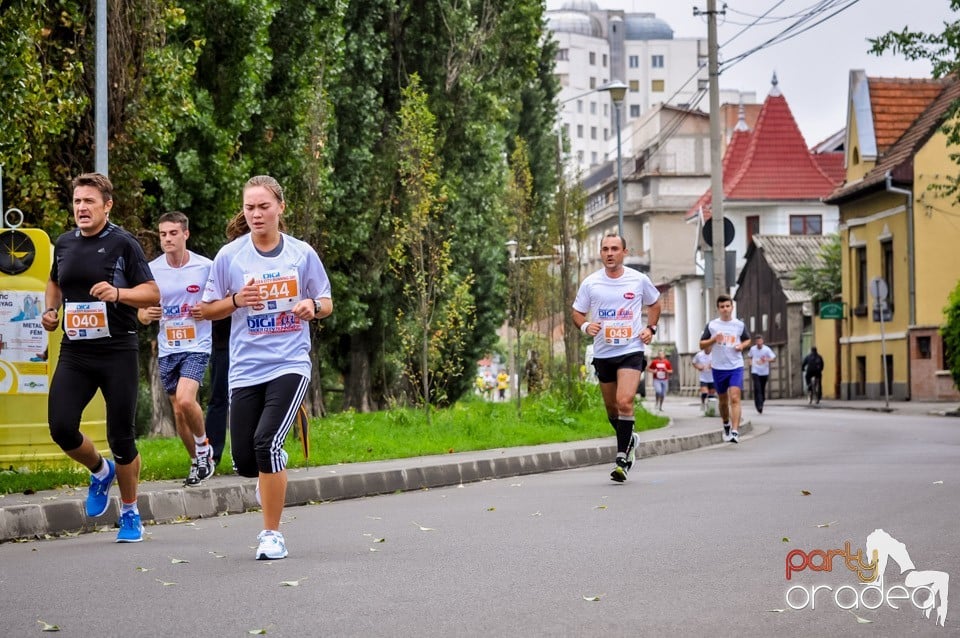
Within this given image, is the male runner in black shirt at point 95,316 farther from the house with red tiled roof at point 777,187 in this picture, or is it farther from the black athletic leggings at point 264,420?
the house with red tiled roof at point 777,187

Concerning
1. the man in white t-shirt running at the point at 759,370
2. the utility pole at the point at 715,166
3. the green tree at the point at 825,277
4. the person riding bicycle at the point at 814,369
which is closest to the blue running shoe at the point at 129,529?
the utility pole at the point at 715,166

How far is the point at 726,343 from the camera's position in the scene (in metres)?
20.0

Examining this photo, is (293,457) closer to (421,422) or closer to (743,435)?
(421,422)

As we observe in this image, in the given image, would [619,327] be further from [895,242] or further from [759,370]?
[895,242]

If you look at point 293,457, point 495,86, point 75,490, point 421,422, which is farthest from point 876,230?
Result: point 75,490

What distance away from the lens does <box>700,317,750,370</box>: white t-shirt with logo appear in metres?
20.0

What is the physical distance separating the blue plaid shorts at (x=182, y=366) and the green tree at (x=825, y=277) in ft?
146

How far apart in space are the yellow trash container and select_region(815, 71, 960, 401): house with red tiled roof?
28.6m

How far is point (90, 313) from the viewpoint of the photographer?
30.5 feet

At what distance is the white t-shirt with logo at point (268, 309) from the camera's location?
8.45 metres

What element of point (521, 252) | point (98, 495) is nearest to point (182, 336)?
point (98, 495)

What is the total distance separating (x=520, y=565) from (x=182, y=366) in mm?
5190

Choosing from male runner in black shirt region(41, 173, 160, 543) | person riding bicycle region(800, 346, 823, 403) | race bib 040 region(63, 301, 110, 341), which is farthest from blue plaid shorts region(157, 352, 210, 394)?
person riding bicycle region(800, 346, 823, 403)

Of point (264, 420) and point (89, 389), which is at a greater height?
point (89, 389)
